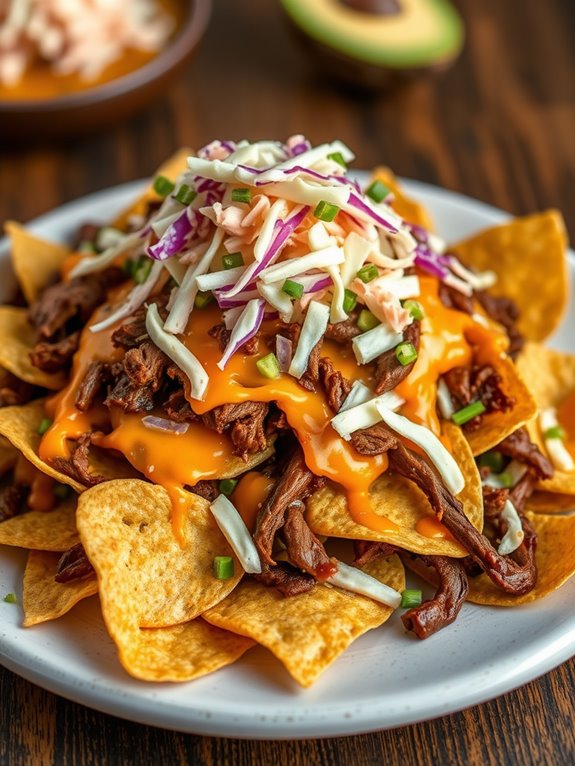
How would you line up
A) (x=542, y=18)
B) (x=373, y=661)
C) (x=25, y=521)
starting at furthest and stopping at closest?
(x=542, y=18) < (x=25, y=521) < (x=373, y=661)

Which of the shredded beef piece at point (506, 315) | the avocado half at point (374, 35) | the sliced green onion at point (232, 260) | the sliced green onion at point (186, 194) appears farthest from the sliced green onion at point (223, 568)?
the avocado half at point (374, 35)

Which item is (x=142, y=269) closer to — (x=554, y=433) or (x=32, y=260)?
(x=32, y=260)

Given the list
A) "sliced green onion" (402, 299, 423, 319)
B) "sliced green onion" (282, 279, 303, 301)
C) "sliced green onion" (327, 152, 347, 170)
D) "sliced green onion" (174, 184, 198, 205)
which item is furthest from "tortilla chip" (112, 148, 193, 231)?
"sliced green onion" (402, 299, 423, 319)

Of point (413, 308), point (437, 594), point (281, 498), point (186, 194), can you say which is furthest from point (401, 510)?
point (186, 194)

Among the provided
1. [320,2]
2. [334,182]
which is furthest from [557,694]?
[320,2]

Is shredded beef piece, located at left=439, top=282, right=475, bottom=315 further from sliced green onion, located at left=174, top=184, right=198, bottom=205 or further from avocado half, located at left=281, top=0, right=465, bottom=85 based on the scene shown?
avocado half, located at left=281, top=0, right=465, bottom=85

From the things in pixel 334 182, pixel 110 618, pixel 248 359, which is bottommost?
pixel 110 618

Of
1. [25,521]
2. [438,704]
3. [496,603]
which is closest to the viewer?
[438,704]

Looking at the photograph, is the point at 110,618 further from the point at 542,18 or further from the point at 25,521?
the point at 542,18
